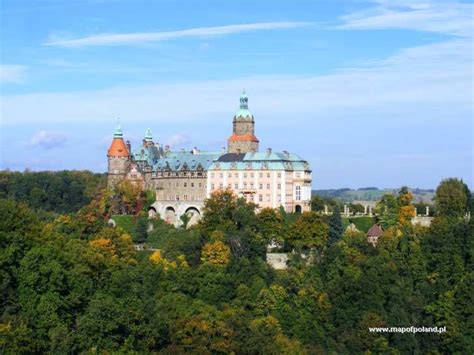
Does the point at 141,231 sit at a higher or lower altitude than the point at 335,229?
lower

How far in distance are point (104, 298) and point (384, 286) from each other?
19454 mm

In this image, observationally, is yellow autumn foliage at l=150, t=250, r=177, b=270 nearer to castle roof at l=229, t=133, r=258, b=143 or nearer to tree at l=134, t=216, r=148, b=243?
tree at l=134, t=216, r=148, b=243

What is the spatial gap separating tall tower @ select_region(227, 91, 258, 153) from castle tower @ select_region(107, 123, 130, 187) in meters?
9.19

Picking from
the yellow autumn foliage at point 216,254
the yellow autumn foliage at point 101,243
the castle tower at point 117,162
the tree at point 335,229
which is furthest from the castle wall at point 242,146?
the yellow autumn foliage at point 101,243

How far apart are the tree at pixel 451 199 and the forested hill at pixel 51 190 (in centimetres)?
3353

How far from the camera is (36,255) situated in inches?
1940

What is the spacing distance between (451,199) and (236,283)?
810 inches

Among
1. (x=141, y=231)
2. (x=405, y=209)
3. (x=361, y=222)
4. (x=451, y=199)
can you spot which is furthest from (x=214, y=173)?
(x=451, y=199)

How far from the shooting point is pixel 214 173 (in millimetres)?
83562

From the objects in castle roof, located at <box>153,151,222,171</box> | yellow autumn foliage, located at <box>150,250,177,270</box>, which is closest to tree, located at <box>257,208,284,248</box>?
yellow autumn foliage, located at <box>150,250,177,270</box>

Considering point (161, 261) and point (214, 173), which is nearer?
point (161, 261)

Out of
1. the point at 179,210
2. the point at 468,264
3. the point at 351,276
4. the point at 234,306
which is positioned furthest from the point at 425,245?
the point at 179,210

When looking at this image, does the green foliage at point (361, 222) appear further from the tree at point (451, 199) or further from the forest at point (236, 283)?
the tree at point (451, 199)

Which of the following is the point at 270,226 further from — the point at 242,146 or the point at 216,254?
the point at 242,146
